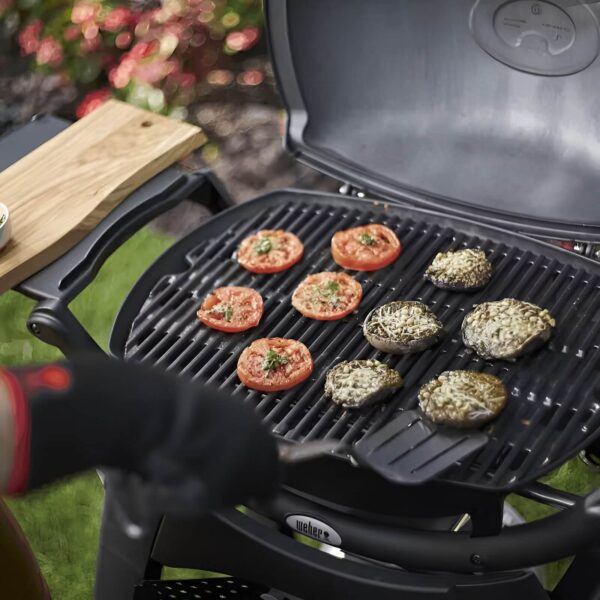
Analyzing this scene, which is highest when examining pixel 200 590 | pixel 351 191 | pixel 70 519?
pixel 351 191

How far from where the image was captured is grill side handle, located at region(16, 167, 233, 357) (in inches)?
69.6

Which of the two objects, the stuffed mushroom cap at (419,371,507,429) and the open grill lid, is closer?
the stuffed mushroom cap at (419,371,507,429)

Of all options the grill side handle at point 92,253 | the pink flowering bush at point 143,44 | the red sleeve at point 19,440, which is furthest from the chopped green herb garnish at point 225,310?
the pink flowering bush at point 143,44

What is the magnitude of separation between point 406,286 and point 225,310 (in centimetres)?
38

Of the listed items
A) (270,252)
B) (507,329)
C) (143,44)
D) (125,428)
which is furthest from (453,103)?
(143,44)

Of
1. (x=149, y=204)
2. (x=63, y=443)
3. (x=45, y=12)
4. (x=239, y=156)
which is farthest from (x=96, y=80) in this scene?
(x=63, y=443)

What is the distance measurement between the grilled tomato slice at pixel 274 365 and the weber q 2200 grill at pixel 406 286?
0.08 feet

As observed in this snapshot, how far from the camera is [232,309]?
1.86 meters

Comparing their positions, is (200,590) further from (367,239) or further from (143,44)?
(143,44)

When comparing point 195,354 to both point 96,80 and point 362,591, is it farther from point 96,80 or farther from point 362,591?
point 96,80

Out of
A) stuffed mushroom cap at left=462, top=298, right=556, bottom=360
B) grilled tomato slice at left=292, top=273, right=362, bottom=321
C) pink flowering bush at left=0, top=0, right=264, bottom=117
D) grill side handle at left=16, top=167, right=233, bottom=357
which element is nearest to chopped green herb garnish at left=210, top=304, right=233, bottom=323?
grilled tomato slice at left=292, top=273, right=362, bottom=321

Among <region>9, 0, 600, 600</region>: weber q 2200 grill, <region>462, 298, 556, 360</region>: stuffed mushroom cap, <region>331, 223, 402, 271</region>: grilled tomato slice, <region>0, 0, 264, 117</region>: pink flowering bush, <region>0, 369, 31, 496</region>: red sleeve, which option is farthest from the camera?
<region>0, 0, 264, 117</region>: pink flowering bush

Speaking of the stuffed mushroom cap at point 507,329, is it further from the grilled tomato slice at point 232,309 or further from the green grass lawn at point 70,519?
the green grass lawn at point 70,519

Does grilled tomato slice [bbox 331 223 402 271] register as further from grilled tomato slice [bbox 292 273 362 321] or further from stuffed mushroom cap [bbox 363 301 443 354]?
stuffed mushroom cap [bbox 363 301 443 354]
